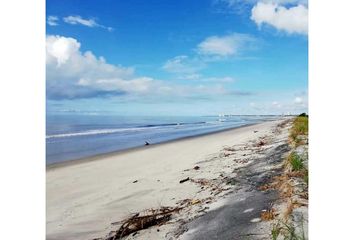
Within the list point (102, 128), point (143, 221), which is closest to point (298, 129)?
point (143, 221)

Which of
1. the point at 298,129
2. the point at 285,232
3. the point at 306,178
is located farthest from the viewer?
the point at 298,129

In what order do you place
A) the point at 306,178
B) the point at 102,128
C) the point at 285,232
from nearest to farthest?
the point at 285,232 → the point at 306,178 → the point at 102,128

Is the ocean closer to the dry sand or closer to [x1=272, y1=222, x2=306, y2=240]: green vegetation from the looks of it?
the dry sand

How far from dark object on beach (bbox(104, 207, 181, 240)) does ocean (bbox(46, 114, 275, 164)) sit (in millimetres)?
449

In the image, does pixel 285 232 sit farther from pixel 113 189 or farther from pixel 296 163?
pixel 113 189

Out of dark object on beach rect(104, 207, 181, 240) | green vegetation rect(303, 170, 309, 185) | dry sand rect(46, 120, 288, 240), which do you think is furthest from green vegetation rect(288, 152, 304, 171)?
dark object on beach rect(104, 207, 181, 240)

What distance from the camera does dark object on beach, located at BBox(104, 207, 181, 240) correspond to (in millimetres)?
1753

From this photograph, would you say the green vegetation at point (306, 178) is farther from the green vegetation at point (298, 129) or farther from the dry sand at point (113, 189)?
the dry sand at point (113, 189)

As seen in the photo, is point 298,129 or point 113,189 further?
point 298,129

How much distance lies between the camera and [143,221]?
178 centimetres

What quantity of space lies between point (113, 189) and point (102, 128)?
39 cm
